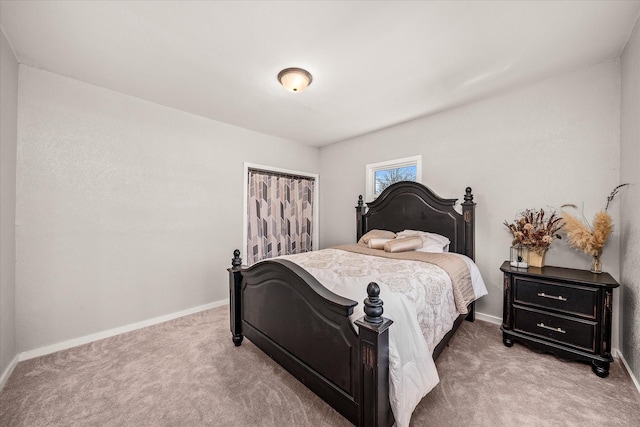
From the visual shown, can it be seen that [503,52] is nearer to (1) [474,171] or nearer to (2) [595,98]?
(2) [595,98]

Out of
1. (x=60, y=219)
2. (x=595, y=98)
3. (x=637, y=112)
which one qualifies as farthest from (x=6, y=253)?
(x=595, y=98)

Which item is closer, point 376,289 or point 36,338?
point 376,289

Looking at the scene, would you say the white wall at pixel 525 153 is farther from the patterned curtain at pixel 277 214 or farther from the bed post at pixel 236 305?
the bed post at pixel 236 305

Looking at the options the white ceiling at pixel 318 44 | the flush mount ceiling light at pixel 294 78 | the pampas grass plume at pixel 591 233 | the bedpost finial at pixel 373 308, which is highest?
the white ceiling at pixel 318 44

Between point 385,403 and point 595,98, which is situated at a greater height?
point 595,98

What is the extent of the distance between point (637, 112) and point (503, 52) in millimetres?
1010

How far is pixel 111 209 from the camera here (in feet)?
8.75

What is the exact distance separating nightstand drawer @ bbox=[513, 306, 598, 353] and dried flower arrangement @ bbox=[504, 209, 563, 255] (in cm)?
59

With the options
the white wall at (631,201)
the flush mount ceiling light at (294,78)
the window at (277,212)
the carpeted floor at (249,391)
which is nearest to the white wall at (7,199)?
the carpeted floor at (249,391)

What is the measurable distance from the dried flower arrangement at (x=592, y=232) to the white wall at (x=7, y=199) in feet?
15.2

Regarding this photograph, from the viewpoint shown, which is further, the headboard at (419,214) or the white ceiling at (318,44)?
the headboard at (419,214)

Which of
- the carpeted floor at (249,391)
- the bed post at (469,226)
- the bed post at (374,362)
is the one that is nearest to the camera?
the bed post at (374,362)

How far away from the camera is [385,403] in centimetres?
127

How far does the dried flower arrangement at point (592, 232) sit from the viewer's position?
6.84 ft
